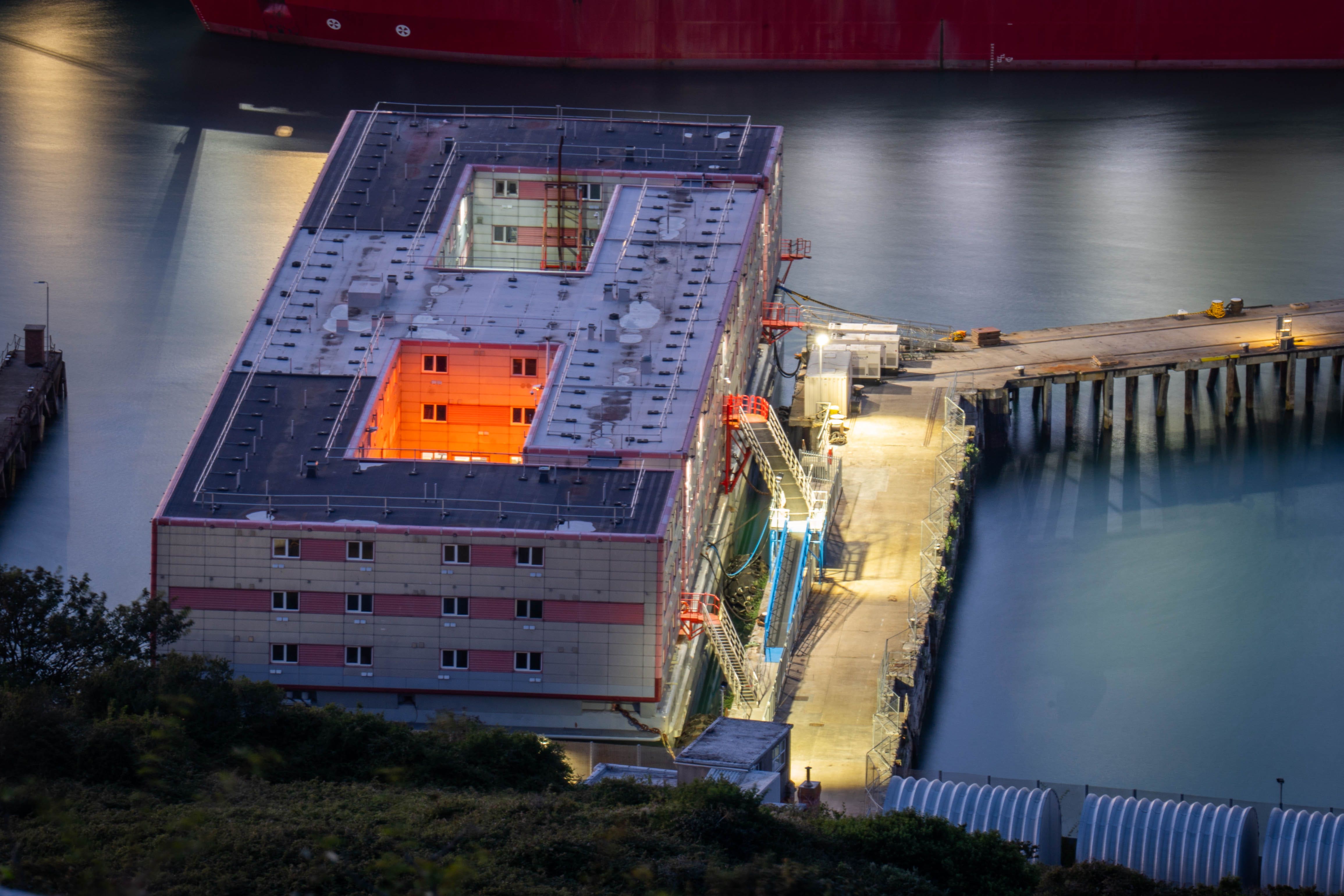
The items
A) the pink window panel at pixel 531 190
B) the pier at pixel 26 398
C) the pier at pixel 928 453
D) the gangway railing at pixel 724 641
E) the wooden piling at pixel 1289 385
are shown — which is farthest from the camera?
the wooden piling at pixel 1289 385

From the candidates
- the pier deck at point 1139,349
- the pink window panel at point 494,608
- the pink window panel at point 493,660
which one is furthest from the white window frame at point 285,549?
the pier deck at point 1139,349

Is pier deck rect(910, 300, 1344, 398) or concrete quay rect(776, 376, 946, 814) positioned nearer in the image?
concrete quay rect(776, 376, 946, 814)

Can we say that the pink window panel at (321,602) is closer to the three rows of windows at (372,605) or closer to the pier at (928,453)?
the three rows of windows at (372,605)

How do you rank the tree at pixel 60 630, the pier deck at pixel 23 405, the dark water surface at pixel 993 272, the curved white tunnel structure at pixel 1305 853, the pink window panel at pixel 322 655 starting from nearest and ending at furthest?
the curved white tunnel structure at pixel 1305 853 < the tree at pixel 60 630 < the pink window panel at pixel 322 655 < the dark water surface at pixel 993 272 < the pier deck at pixel 23 405

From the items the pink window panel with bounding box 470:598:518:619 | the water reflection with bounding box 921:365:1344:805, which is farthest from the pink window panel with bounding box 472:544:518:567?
the water reflection with bounding box 921:365:1344:805

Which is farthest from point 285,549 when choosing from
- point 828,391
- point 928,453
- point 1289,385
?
point 1289,385

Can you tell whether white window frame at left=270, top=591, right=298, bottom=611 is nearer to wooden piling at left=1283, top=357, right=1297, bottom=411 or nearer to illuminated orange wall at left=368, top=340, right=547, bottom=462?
illuminated orange wall at left=368, top=340, right=547, bottom=462
